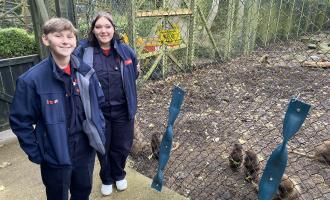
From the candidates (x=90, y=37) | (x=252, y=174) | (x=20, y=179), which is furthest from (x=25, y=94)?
(x=252, y=174)

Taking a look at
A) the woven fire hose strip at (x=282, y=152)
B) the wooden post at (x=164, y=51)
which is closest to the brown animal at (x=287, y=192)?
the woven fire hose strip at (x=282, y=152)

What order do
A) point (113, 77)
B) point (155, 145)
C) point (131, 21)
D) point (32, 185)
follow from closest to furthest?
point (113, 77), point (32, 185), point (155, 145), point (131, 21)

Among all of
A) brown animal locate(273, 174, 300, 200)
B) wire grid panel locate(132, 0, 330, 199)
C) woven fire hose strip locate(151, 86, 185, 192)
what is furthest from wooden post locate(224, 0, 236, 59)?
brown animal locate(273, 174, 300, 200)

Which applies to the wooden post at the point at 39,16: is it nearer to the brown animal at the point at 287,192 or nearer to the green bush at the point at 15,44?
the green bush at the point at 15,44

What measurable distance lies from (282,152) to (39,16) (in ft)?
11.2

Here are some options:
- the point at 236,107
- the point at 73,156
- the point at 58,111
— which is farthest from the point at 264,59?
the point at 58,111

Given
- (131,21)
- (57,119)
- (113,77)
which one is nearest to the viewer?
(57,119)

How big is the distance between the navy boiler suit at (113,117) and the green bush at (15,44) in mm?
2489

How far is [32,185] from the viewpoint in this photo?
3281 mm

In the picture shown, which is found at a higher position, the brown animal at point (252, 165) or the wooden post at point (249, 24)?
the wooden post at point (249, 24)

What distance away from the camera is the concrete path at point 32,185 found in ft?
10.1

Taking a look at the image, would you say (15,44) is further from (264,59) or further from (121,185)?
(264,59)

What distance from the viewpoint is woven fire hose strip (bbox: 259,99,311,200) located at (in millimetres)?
1831

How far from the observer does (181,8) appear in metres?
6.83
